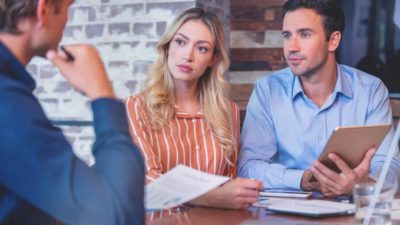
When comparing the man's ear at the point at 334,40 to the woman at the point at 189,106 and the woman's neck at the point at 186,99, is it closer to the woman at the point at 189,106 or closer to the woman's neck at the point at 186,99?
the woman at the point at 189,106

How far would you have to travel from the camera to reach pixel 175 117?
7.22 ft

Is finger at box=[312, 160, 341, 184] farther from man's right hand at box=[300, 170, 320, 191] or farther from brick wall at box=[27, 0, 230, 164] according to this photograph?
brick wall at box=[27, 0, 230, 164]

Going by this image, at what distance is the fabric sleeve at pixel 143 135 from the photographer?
1996 millimetres

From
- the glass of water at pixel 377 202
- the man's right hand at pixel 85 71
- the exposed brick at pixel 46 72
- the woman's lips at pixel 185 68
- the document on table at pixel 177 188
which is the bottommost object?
the glass of water at pixel 377 202

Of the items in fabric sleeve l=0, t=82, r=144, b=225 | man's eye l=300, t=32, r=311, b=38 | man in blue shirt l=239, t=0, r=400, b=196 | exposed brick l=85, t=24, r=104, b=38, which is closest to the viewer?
fabric sleeve l=0, t=82, r=144, b=225

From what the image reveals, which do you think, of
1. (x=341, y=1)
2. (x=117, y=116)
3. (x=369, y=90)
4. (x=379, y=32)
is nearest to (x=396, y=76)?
(x=379, y=32)

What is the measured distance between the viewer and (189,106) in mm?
2273

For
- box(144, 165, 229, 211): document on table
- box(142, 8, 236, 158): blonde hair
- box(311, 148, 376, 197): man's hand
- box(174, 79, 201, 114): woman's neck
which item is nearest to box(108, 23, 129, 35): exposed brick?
box(142, 8, 236, 158): blonde hair

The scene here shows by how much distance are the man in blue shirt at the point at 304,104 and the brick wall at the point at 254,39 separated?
2.17 feet

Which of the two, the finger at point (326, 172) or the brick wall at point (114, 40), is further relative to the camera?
the brick wall at point (114, 40)

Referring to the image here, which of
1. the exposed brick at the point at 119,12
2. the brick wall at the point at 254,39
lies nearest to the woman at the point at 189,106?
the exposed brick at the point at 119,12

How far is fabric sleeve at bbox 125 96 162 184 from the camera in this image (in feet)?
6.55

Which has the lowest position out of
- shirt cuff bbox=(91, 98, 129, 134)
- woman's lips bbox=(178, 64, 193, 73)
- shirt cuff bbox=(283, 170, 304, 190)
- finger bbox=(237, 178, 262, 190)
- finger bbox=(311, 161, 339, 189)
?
shirt cuff bbox=(283, 170, 304, 190)

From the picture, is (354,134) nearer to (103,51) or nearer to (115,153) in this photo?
(115,153)
